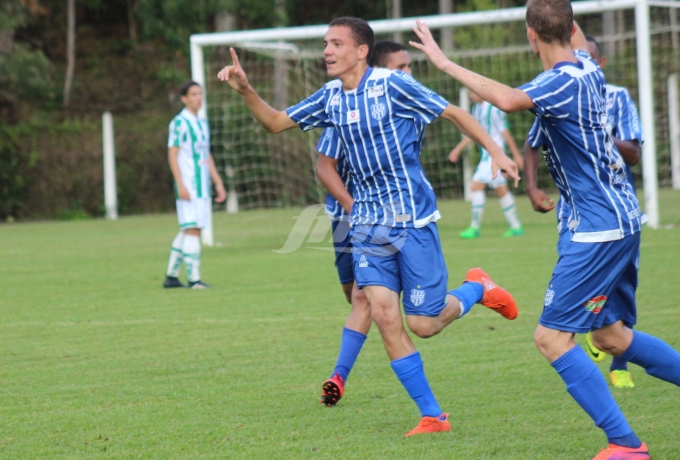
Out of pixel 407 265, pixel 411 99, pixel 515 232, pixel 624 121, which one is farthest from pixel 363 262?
pixel 515 232

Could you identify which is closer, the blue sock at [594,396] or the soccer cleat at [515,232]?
the blue sock at [594,396]

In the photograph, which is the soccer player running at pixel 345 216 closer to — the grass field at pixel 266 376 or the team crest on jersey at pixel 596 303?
the grass field at pixel 266 376

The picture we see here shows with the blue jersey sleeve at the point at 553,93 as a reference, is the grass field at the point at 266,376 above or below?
below

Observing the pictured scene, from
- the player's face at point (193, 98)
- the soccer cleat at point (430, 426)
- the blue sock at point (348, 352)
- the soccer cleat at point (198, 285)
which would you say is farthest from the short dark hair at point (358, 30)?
the soccer cleat at point (198, 285)

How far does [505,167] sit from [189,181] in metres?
5.93

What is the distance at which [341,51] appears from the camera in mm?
4414

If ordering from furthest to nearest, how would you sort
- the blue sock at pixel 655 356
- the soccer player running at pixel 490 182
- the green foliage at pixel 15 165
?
the green foliage at pixel 15 165 < the soccer player running at pixel 490 182 < the blue sock at pixel 655 356

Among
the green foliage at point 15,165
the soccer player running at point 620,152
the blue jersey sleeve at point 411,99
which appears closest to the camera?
the soccer player running at point 620,152

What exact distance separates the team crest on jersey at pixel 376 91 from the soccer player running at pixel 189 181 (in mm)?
5103

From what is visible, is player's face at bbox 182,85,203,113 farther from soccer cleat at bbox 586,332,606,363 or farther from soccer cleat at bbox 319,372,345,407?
soccer cleat at bbox 586,332,606,363

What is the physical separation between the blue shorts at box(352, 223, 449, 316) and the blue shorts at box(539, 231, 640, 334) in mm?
693

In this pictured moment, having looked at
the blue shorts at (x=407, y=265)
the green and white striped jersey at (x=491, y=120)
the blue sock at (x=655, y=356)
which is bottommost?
the blue sock at (x=655, y=356)

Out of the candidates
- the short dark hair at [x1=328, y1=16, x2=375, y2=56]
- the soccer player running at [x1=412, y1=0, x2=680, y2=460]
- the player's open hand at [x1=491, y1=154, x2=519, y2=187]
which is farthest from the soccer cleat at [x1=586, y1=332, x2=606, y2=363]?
the short dark hair at [x1=328, y1=16, x2=375, y2=56]

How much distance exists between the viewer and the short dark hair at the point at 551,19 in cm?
361
